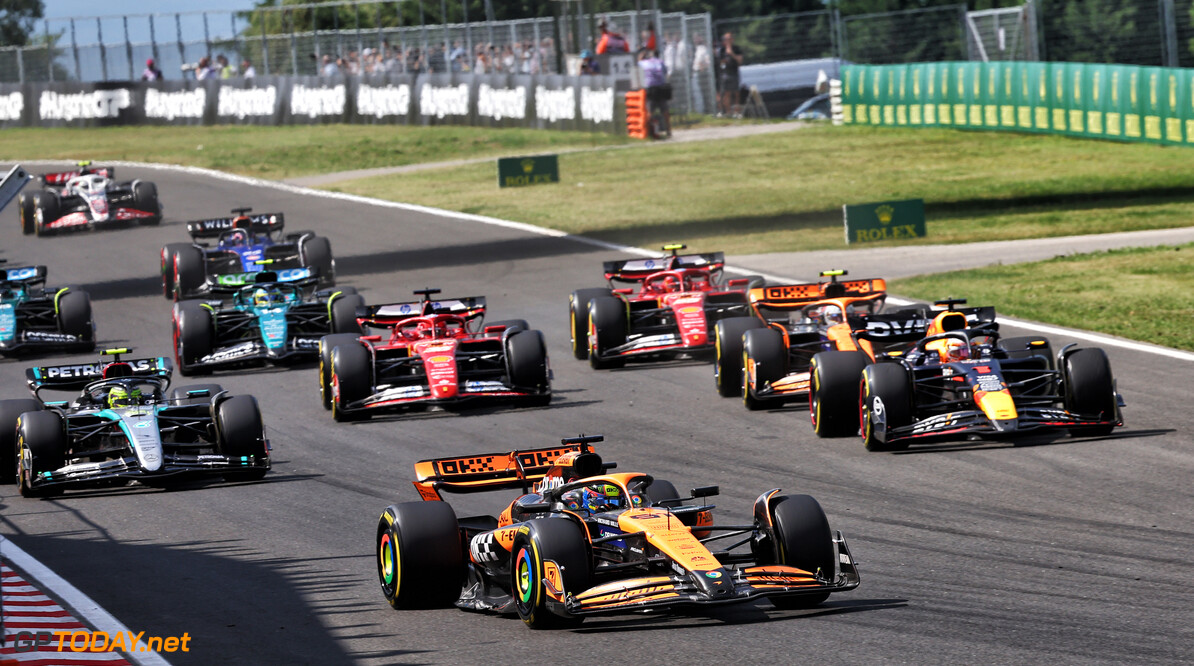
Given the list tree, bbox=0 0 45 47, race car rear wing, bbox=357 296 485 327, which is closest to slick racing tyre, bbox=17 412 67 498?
race car rear wing, bbox=357 296 485 327

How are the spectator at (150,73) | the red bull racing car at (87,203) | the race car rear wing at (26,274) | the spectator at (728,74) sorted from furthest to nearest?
the spectator at (150,73) < the spectator at (728,74) < the red bull racing car at (87,203) < the race car rear wing at (26,274)

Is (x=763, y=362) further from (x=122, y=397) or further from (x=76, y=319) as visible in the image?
(x=76, y=319)

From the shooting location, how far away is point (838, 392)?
14.2 metres

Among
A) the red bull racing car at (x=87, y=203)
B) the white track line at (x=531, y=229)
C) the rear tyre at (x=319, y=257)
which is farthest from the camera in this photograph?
the red bull racing car at (x=87, y=203)

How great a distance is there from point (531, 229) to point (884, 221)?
7776 mm

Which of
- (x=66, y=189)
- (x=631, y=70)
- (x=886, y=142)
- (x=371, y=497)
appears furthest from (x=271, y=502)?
(x=631, y=70)

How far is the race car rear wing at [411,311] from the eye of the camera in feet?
58.4

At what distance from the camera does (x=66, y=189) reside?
3509 cm

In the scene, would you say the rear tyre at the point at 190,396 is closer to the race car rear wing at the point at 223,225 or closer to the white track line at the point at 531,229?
the white track line at the point at 531,229

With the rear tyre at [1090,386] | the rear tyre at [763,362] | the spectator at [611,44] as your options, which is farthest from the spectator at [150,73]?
the rear tyre at [1090,386]

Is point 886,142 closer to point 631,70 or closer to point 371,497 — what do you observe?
point 631,70

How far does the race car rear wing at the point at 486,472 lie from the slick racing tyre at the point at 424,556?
2.45 feet

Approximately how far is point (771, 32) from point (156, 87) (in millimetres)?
20521

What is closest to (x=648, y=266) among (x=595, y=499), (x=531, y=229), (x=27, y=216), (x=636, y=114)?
(x=595, y=499)
